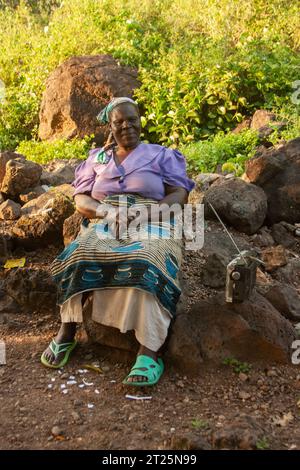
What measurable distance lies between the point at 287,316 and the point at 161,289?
103cm

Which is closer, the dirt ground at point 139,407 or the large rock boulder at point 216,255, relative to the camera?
the dirt ground at point 139,407

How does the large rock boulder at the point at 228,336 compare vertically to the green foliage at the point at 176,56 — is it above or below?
below

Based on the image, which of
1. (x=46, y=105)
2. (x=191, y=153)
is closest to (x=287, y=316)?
(x=191, y=153)

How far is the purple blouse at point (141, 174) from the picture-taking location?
4066 mm

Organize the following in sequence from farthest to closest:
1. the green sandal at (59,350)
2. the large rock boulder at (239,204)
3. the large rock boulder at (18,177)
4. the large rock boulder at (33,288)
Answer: the large rock boulder at (18,177)
the large rock boulder at (239,204)
the large rock boulder at (33,288)
the green sandal at (59,350)

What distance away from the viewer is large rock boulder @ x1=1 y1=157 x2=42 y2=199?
574 centimetres

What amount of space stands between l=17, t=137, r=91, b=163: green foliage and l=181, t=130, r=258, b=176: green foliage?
1293 mm

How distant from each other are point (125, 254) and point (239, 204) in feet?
5.34

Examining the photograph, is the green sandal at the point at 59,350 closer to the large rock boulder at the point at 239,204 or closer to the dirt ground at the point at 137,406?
the dirt ground at the point at 137,406

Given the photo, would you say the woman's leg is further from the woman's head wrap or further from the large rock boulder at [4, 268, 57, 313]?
the woman's head wrap

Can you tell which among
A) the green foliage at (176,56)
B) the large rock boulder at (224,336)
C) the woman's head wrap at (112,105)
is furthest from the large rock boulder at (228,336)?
the green foliage at (176,56)

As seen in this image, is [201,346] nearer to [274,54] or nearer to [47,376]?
[47,376]

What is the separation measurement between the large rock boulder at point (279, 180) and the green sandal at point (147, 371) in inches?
85.7

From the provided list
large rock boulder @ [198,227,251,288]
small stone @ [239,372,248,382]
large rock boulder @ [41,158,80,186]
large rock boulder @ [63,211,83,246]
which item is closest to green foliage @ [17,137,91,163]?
large rock boulder @ [41,158,80,186]
